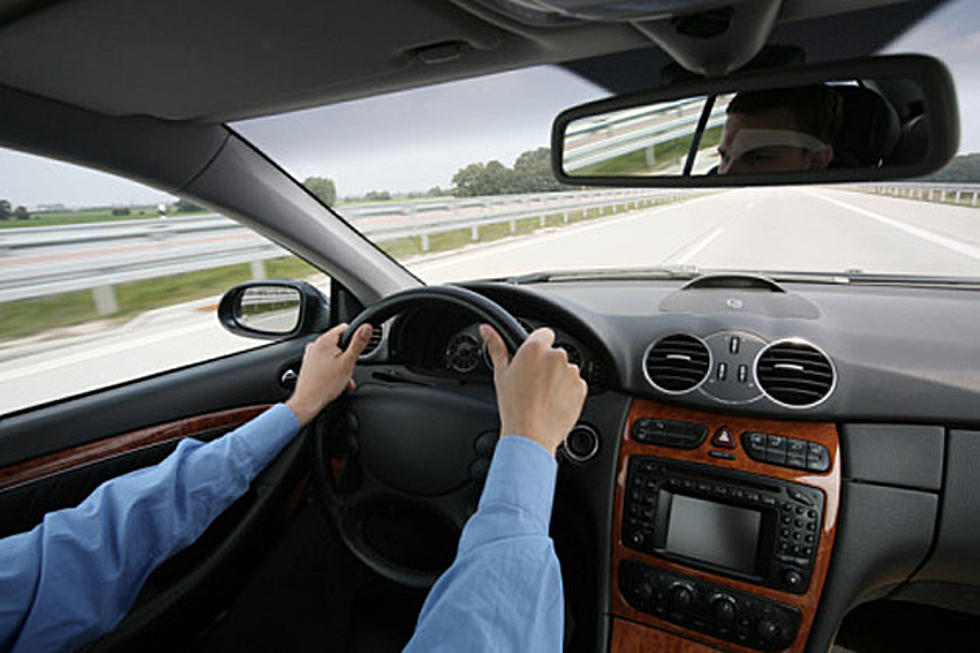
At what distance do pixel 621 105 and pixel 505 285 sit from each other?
750mm

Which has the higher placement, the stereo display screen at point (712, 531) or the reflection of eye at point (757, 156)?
the reflection of eye at point (757, 156)

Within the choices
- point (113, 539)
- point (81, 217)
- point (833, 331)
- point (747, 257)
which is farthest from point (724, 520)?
point (81, 217)

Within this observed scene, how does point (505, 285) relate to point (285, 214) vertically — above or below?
below

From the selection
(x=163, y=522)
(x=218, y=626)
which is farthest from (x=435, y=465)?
(x=218, y=626)

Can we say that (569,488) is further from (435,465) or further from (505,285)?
(505,285)

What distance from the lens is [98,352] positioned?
8.80 feet

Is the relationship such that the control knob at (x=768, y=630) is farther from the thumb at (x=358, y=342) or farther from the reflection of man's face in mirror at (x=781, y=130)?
the thumb at (x=358, y=342)

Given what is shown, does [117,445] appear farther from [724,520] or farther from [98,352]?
[724,520]

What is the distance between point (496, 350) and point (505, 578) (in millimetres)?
563

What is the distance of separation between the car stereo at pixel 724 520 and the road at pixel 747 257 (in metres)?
1.04

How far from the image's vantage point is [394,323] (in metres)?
2.39

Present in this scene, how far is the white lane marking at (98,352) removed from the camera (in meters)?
2.37

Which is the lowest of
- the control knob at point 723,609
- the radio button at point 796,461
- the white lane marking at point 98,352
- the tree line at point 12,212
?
the control knob at point 723,609

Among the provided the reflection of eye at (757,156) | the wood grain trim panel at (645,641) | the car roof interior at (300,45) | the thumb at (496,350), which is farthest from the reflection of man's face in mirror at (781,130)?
the wood grain trim panel at (645,641)
